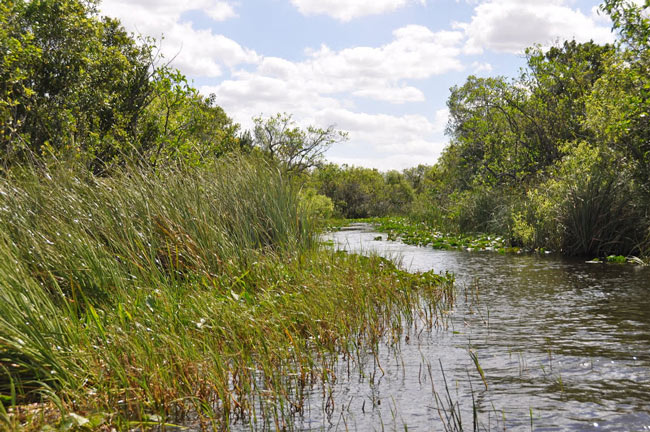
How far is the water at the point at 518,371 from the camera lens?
4.37 meters

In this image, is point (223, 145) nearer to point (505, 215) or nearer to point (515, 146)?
point (505, 215)

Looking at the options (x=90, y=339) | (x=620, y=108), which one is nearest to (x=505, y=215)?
(x=620, y=108)

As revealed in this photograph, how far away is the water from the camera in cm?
437

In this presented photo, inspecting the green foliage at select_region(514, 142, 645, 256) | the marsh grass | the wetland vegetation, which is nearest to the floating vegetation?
the wetland vegetation

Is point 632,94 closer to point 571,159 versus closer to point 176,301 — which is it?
point 571,159

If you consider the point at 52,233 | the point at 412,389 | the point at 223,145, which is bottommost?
the point at 412,389

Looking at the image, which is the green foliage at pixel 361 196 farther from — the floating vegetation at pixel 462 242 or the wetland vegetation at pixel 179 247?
the wetland vegetation at pixel 179 247

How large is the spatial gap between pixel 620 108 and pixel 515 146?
32.3 ft

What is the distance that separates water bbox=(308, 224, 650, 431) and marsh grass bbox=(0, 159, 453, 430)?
1.71 feet

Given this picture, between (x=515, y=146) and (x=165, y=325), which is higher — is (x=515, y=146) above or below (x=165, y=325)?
above

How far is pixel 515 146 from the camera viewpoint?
25406 millimetres

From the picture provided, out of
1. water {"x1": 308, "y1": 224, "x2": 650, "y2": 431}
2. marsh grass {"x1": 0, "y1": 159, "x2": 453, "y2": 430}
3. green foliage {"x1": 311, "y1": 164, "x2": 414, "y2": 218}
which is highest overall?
green foliage {"x1": 311, "y1": 164, "x2": 414, "y2": 218}

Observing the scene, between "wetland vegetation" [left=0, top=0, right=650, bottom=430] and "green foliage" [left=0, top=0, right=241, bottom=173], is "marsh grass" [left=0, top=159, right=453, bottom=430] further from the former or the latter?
"green foliage" [left=0, top=0, right=241, bottom=173]

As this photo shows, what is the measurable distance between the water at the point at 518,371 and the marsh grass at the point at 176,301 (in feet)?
1.71
